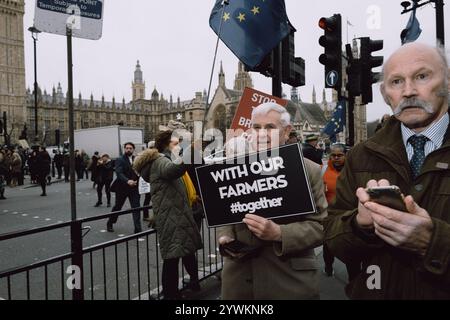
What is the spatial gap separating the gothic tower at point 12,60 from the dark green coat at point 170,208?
74910mm

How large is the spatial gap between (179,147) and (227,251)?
2094mm

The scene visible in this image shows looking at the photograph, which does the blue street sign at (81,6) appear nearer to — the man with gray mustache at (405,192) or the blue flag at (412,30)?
the man with gray mustache at (405,192)

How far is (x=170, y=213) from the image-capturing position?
3896mm

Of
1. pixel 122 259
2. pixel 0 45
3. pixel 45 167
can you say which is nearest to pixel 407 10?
pixel 122 259

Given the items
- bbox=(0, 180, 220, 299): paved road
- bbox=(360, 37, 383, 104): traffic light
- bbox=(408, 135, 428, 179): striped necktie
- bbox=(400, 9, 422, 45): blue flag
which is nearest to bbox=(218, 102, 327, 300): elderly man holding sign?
bbox=(408, 135, 428, 179): striped necktie

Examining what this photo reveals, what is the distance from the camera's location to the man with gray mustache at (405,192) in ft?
4.22

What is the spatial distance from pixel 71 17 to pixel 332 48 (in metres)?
4.45

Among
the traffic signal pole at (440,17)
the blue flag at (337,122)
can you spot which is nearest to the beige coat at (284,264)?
the traffic signal pole at (440,17)

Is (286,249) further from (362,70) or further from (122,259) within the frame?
(362,70)

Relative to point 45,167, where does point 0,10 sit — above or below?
above
